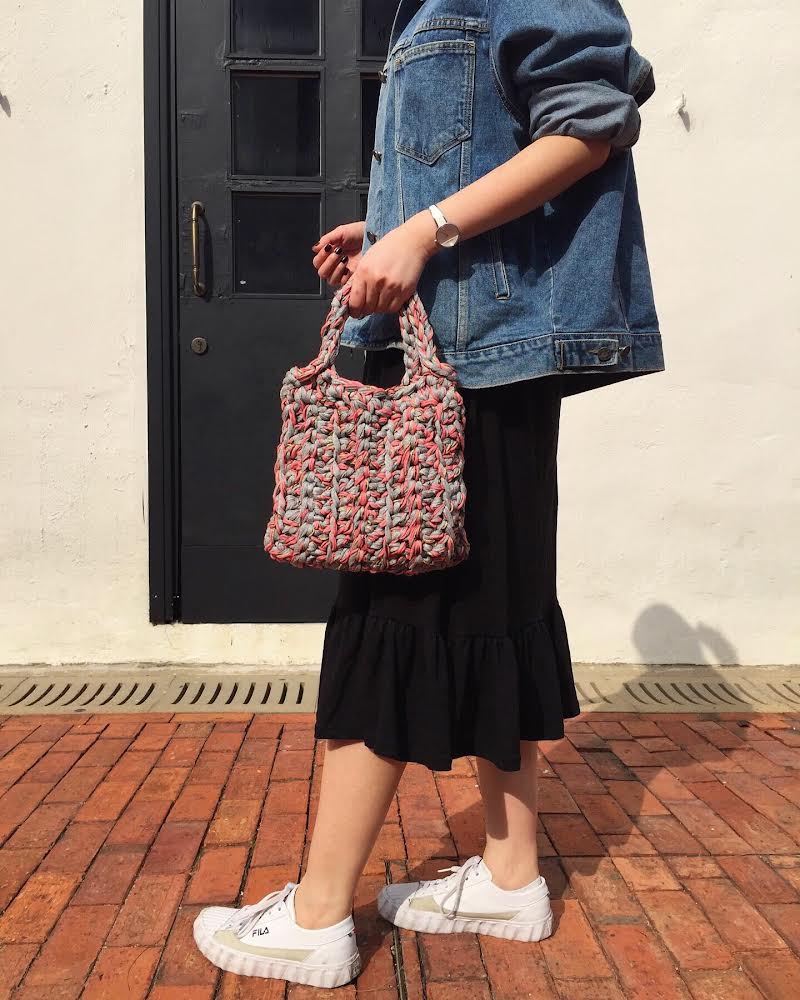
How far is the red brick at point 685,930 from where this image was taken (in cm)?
161

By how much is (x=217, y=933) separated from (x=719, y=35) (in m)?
3.44

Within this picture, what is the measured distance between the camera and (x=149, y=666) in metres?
3.29

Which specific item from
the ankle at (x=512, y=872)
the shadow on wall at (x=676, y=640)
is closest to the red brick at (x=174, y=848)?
the ankle at (x=512, y=872)

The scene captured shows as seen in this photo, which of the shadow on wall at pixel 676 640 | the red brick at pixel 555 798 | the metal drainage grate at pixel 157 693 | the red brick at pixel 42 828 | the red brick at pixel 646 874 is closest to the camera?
the red brick at pixel 646 874

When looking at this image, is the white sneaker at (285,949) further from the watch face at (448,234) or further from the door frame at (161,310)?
the door frame at (161,310)

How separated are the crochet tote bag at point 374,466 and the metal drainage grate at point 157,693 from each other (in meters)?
1.73

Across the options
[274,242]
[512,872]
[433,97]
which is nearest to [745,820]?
[512,872]

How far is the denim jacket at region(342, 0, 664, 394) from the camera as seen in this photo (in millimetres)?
1323

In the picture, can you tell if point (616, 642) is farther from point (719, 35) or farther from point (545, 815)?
point (719, 35)

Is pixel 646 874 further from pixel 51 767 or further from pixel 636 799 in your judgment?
pixel 51 767

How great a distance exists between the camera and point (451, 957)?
5.24ft

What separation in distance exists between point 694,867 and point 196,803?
127 centimetres

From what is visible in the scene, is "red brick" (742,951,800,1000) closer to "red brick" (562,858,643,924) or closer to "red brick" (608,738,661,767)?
"red brick" (562,858,643,924)

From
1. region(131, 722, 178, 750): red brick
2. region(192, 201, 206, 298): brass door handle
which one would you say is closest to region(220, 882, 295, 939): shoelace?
region(131, 722, 178, 750): red brick
